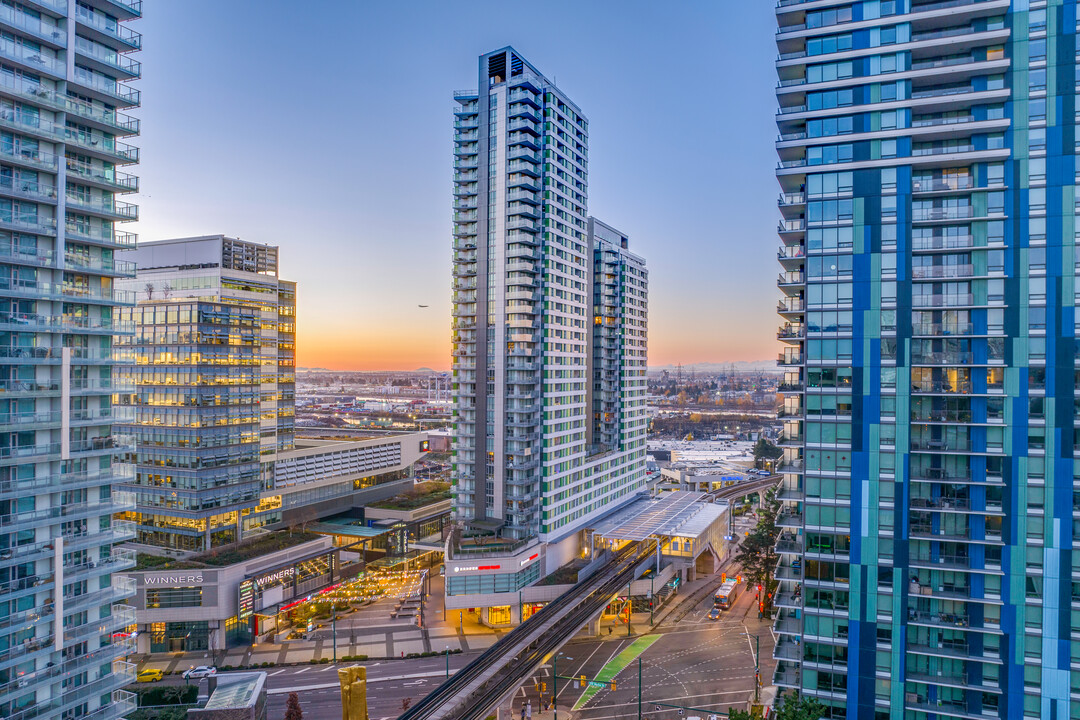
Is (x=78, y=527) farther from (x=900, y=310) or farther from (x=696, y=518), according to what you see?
(x=696, y=518)

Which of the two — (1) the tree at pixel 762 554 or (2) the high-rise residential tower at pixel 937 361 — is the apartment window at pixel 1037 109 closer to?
(2) the high-rise residential tower at pixel 937 361

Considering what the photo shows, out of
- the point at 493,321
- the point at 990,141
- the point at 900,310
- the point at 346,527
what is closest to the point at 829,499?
the point at 900,310

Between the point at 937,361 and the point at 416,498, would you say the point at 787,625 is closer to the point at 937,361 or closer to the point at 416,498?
the point at 937,361

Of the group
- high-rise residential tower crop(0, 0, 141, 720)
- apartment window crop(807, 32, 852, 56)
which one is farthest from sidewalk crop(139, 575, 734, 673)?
apartment window crop(807, 32, 852, 56)

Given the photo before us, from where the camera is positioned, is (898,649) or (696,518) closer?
(898,649)

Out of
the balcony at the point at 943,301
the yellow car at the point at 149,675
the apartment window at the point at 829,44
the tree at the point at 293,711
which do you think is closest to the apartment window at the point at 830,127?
the apartment window at the point at 829,44

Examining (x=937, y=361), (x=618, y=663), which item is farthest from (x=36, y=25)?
(x=618, y=663)
